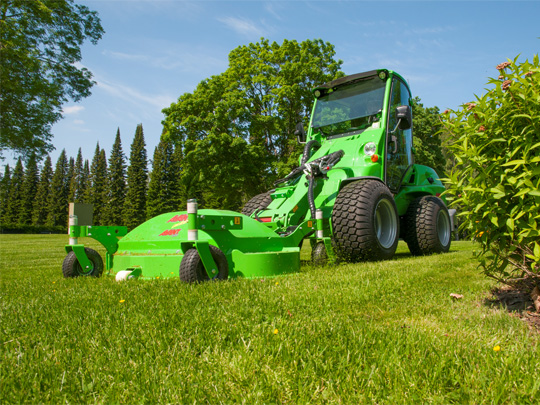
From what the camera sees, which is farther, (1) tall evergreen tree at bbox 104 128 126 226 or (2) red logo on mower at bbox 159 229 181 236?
(1) tall evergreen tree at bbox 104 128 126 226

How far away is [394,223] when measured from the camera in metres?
5.86

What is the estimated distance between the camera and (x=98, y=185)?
220ft

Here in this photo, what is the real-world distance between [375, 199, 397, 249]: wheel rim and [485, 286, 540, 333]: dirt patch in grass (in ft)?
7.99

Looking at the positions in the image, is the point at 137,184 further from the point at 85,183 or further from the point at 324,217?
the point at 324,217

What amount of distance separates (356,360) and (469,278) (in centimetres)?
270

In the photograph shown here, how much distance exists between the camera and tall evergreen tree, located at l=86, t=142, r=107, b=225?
212 feet

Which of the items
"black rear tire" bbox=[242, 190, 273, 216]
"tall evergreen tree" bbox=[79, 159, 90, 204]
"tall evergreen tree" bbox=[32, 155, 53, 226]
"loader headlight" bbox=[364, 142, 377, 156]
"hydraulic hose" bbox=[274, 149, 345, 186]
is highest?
"tall evergreen tree" bbox=[79, 159, 90, 204]

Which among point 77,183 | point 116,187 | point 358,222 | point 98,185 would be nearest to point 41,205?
point 77,183

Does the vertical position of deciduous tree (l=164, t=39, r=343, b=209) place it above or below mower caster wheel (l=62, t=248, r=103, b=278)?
above

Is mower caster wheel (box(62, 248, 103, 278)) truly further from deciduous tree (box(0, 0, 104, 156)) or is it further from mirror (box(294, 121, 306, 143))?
deciduous tree (box(0, 0, 104, 156))

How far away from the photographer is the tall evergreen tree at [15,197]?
69312mm

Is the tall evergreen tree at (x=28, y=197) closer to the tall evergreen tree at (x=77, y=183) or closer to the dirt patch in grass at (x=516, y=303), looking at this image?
the tall evergreen tree at (x=77, y=183)

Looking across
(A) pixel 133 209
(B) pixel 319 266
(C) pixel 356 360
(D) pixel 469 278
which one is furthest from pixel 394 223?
(A) pixel 133 209

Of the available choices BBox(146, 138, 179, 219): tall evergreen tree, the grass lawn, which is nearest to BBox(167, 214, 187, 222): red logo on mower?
the grass lawn
